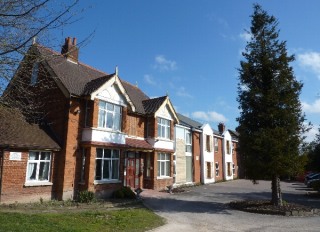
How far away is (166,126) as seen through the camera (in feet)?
88.4

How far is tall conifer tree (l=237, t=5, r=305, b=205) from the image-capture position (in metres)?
16.5

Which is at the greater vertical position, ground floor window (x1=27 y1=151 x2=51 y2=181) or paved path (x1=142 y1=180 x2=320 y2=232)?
ground floor window (x1=27 y1=151 x2=51 y2=181)

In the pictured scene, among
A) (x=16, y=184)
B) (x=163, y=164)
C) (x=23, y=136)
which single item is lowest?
(x=16, y=184)

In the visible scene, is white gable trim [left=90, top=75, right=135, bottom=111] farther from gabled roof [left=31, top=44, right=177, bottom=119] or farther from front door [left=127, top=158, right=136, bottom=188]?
front door [left=127, top=158, right=136, bottom=188]

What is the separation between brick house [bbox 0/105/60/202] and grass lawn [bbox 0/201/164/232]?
1049mm

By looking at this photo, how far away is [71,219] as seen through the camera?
40.0 ft

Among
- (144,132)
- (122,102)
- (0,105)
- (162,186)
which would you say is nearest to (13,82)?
(0,105)

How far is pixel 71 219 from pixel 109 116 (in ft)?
30.7

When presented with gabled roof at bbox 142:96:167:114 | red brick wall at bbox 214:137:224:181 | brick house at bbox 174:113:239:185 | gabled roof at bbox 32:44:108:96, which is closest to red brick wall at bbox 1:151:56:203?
gabled roof at bbox 32:44:108:96

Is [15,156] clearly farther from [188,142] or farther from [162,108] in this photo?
[188,142]

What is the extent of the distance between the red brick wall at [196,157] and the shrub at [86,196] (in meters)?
17.3

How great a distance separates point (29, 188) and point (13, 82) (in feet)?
36.6

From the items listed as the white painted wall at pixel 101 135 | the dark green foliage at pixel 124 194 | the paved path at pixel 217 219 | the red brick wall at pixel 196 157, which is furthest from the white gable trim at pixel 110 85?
the red brick wall at pixel 196 157

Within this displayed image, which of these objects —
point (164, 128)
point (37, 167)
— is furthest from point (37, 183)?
point (164, 128)
